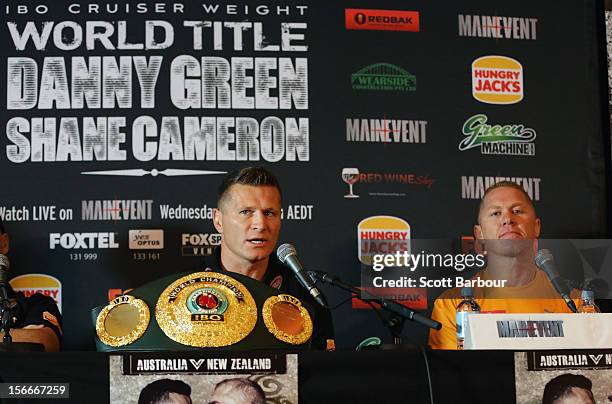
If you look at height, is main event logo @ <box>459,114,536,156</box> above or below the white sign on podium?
above

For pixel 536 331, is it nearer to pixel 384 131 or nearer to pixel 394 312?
pixel 394 312

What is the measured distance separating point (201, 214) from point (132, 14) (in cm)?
86

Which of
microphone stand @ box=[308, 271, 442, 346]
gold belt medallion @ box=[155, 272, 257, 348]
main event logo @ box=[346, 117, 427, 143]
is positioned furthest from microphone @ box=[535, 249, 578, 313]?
main event logo @ box=[346, 117, 427, 143]

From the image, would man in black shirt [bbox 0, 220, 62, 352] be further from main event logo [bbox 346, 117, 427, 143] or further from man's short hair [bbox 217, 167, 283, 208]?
main event logo [bbox 346, 117, 427, 143]

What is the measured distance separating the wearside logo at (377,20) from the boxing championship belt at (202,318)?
195 cm

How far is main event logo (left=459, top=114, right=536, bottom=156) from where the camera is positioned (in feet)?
11.0

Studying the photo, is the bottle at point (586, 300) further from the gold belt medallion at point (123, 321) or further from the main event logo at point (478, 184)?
the main event logo at point (478, 184)

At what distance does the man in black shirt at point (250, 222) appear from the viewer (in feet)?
9.53

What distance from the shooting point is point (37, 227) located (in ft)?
10.4

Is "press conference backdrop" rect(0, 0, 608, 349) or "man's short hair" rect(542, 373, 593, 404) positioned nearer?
"man's short hair" rect(542, 373, 593, 404)

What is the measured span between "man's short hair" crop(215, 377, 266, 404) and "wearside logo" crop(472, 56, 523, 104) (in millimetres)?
2228

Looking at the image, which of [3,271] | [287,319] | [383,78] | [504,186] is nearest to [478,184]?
[504,186]

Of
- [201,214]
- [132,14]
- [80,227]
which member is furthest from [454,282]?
[132,14]

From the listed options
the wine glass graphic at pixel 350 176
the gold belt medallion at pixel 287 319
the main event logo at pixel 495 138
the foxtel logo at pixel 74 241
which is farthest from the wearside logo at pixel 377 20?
the gold belt medallion at pixel 287 319
